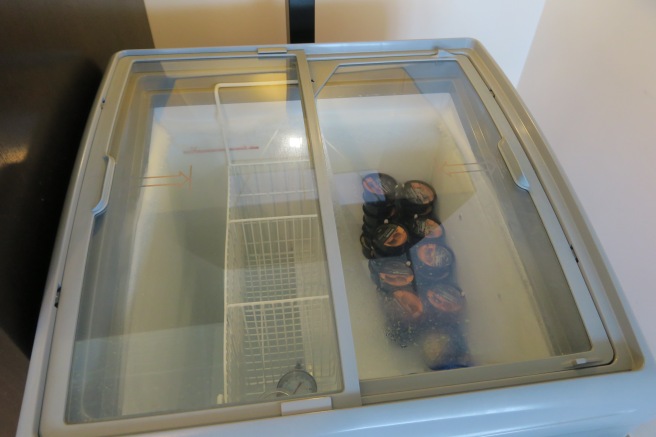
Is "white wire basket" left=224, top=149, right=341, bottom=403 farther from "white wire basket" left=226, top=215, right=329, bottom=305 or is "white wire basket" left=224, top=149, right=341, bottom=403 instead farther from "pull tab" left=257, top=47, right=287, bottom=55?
"pull tab" left=257, top=47, right=287, bottom=55

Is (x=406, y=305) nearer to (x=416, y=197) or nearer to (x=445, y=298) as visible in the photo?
(x=445, y=298)

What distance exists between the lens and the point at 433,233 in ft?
3.35

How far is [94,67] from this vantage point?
3.06 feet

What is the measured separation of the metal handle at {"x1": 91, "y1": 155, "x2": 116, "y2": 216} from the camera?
711 mm

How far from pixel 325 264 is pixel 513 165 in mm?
399

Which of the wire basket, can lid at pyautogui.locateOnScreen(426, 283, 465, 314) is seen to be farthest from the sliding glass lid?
the wire basket

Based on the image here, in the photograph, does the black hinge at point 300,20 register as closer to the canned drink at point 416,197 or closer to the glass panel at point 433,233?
the glass panel at point 433,233

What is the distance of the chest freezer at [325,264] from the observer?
570 millimetres

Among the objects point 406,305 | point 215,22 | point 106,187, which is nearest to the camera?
point 106,187

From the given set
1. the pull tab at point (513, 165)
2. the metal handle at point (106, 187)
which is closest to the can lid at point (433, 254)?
the pull tab at point (513, 165)

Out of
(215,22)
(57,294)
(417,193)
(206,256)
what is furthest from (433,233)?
(215,22)

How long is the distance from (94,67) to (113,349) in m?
0.59

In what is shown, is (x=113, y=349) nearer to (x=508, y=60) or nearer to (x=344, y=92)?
(x=344, y=92)

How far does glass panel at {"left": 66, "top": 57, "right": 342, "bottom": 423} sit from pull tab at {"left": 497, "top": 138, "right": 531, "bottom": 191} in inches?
14.1
